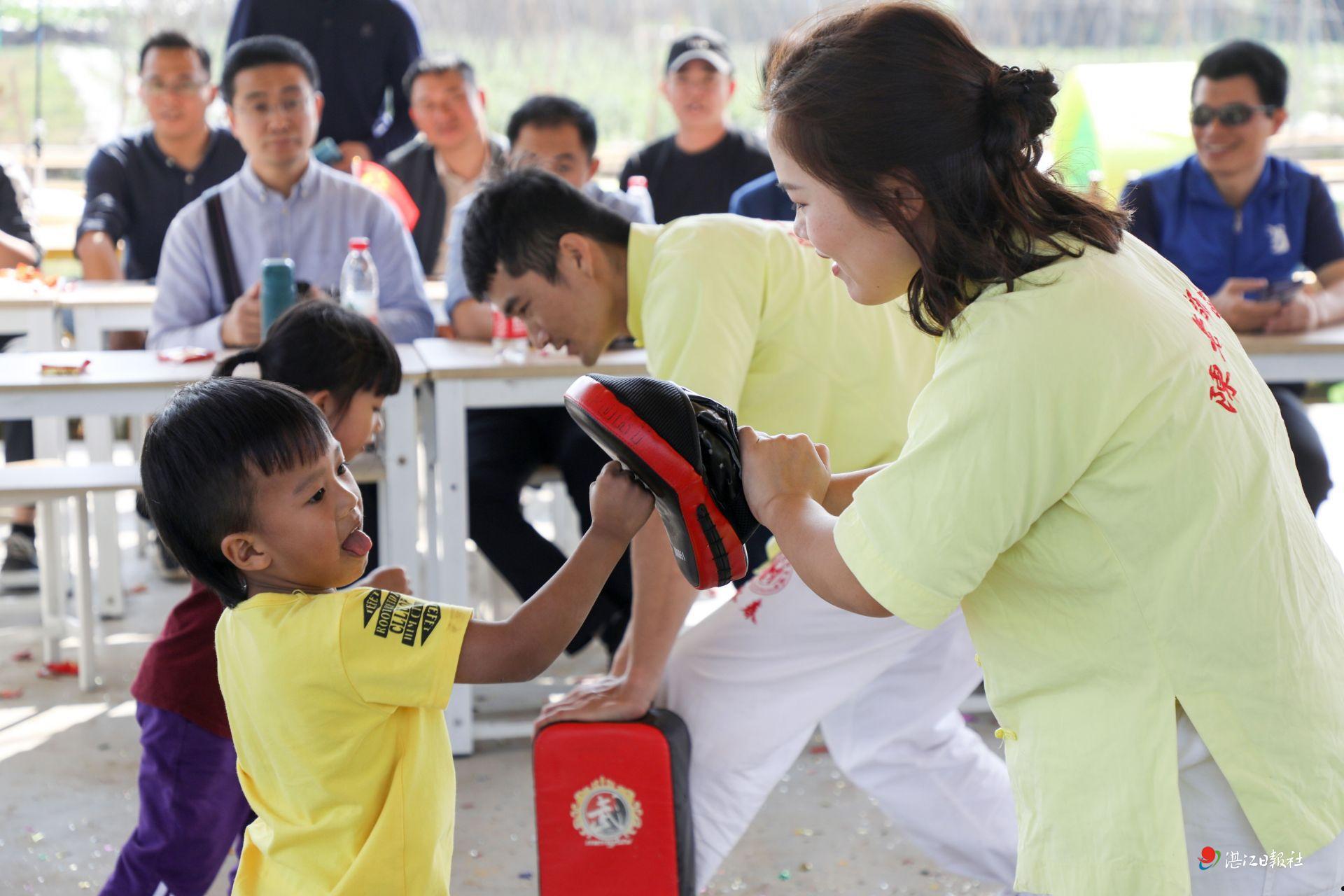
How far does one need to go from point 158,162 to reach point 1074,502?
4527 millimetres

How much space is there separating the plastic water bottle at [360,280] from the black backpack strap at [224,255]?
0.32 m

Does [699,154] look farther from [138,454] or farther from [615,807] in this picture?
[615,807]

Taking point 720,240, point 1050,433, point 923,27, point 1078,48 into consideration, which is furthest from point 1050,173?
point 1078,48

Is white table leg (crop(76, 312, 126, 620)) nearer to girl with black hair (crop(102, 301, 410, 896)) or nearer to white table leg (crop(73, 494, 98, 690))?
white table leg (crop(73, 494, 98, 690))

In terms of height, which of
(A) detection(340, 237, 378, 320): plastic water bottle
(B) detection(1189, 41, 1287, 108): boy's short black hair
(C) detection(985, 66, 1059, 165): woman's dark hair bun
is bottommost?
(A) detection(340, 237, 378, 320): plastic water bottle

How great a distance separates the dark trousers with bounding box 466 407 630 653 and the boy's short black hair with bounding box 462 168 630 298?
4.35 ft

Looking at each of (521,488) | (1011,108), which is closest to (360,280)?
(521,488)

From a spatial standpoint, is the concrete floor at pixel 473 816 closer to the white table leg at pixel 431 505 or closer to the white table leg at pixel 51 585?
the white table leg at pixel 51 585

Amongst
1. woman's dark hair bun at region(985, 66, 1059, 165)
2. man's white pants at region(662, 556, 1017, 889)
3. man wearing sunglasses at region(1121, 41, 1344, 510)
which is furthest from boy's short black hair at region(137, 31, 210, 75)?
woman's dark hair bun at region(985, 66, 1059, 165)

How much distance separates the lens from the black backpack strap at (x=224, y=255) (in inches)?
149

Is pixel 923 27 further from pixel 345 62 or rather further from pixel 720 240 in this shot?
pixel 345 62

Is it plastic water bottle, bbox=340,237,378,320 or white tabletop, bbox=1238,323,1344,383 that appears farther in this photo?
plastic water bottle, bbox=340,237,378,320

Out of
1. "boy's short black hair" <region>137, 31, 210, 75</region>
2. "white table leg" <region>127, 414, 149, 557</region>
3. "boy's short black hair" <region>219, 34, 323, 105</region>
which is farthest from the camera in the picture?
"boy's short black hair" <region>137, 31, 210, 75</region>

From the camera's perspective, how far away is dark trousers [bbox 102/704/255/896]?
6.58ft
